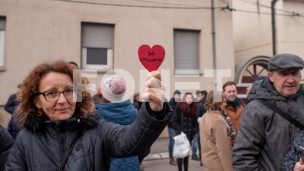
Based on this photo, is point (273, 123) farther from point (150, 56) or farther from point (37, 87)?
point (37, 87)

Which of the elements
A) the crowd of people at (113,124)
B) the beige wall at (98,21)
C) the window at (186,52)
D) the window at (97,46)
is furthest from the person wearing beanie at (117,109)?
the window at (186,52)

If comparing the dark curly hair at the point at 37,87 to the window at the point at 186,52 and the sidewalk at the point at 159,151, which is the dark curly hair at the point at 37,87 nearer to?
the sidewalk at the point at 159,151

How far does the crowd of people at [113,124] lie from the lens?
1457 mm

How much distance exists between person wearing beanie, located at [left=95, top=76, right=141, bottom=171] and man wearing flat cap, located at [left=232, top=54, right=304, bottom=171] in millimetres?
962

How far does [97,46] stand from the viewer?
31.4 ft

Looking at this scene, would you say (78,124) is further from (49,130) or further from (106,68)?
(106,68)

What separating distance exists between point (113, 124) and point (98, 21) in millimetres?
8240

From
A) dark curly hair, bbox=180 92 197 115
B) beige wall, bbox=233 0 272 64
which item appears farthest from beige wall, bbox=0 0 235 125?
beige wall, bbox=233 0 272 64

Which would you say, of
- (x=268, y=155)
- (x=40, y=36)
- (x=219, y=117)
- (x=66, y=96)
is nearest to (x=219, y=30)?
(x=40, y=36)

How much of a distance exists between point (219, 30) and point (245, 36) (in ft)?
14.6

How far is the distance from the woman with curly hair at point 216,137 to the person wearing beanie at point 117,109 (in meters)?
0.96

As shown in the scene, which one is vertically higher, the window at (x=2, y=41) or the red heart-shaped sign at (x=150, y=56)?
the window at (x=2, y=41)

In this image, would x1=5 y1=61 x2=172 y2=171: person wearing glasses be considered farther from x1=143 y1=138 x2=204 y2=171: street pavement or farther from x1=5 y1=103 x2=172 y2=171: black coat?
x1=143 y1=138 x2=204 y2=171: street pavement

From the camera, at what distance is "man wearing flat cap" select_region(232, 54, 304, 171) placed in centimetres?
206
